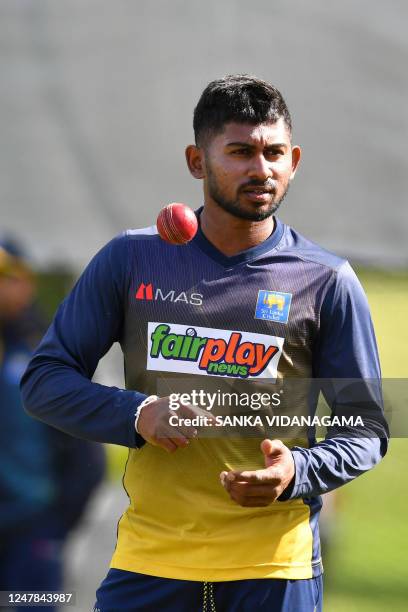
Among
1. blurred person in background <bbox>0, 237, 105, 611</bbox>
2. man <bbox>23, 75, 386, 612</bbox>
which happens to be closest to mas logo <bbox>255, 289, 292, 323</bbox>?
man <bbox>23, 75, 386, 612</bbox>

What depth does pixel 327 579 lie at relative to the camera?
3.99m

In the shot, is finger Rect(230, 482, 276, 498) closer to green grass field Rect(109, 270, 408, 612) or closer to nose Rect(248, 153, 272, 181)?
nose Rect(248, 153, 272, 181)

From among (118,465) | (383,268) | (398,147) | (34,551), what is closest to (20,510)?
(34,551)

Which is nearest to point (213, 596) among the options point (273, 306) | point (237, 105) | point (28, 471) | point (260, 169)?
point (273, 306)

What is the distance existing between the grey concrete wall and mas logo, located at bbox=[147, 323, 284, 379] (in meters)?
1.59

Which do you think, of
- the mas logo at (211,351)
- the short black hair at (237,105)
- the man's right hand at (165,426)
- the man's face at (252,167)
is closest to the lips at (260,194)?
the man's face at (252,167)

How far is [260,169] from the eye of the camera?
2.20m

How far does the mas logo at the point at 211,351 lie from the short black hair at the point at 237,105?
43 centimetres

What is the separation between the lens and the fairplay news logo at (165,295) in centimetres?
226

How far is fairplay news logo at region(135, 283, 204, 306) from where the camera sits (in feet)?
7.42

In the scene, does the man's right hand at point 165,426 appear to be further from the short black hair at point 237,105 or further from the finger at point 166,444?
the short black hair at point 237,105

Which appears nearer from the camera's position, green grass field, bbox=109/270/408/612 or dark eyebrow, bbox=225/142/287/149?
dark eyebrow, bbox=225/142/287/149

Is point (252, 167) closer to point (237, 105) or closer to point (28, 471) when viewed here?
point (237, 105)

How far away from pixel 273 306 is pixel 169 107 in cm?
176
